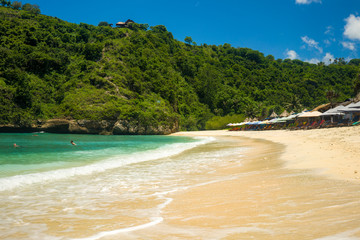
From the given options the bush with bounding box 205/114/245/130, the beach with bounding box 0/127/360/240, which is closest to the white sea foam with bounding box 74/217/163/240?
the beach with bounding box 0/127/360/240

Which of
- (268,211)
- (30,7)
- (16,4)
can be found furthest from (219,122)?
(16,4)

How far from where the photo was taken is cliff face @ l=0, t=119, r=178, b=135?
150 feet

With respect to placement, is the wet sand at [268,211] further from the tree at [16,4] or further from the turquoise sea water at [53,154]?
the tree at [16,4]

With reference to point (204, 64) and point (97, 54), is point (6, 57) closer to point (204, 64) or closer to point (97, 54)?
point (97, 54)

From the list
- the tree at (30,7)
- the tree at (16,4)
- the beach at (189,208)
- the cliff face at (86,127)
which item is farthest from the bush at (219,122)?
the tree at (16,4)

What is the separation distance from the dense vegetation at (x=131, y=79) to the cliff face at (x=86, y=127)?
4.13ft

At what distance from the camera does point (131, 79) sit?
57750mm

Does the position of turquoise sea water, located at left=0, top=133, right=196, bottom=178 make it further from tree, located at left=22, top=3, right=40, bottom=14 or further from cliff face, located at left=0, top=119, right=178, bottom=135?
tree, located at left=22, top=3, right=40, bottom=14

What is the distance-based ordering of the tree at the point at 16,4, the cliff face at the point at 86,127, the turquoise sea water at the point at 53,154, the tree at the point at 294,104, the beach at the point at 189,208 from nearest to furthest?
1. the beach at the point at 189,208
2. the turquoise sea water at the point at 53,154
3. the cliff face at the point at 86,127
4. the tree at the point at 294,104
5. the tree at the point at 16,4

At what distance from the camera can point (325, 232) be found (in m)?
2.47

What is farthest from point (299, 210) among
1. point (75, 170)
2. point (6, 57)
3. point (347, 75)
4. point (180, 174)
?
point (347, 75)

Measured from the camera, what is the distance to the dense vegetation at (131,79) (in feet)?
157

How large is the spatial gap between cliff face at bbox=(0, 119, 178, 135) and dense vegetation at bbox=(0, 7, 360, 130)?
126cm

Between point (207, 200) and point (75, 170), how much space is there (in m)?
5.89
